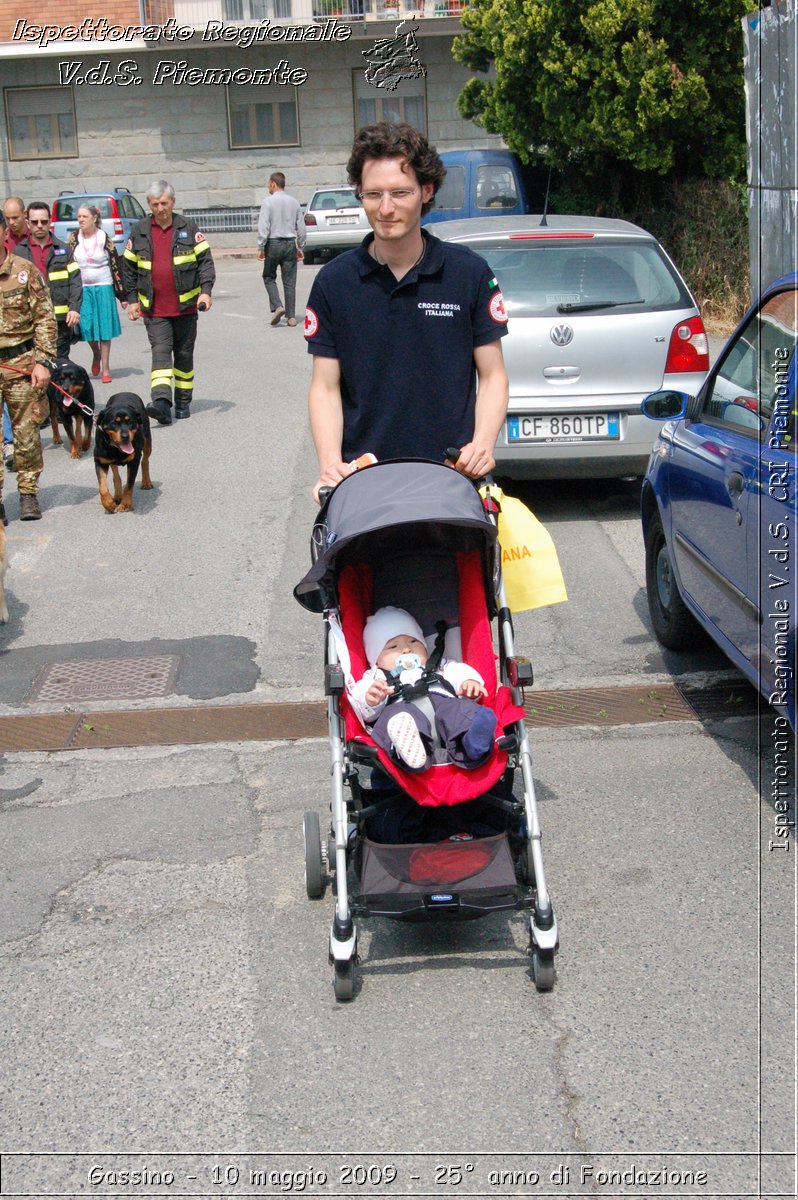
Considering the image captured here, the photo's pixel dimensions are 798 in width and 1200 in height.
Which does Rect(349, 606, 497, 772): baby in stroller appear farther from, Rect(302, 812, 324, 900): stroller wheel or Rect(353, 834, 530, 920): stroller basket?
Rect(302, 812, 324, 900): stroller wheel

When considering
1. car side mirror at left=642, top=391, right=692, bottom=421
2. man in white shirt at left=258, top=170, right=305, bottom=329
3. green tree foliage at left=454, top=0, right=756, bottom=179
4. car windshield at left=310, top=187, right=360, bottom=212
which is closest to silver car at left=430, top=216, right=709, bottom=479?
car side mirror at left=642, top=391, right=692, bottom=421

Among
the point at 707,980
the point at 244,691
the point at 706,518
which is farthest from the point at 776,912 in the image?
the point at 244,691

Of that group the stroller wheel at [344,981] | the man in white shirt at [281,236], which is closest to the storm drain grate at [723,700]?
the stroller wheel at [344,981]

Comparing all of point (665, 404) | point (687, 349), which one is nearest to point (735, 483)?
point (665, 404)

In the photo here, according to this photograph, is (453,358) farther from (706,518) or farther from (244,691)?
(244,691)

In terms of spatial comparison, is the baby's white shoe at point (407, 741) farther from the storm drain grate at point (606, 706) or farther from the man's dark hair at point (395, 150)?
the storm drain grate at point (606, 706)

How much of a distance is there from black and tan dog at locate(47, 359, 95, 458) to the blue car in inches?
257

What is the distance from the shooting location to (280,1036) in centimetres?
369

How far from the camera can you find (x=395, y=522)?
395 cm

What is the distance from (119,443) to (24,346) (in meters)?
0.99

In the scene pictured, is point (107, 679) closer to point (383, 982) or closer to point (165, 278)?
point (383, 982)

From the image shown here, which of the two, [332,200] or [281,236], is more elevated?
[332,200]

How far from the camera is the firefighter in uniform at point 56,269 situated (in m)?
13.4

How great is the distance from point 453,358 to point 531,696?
2.51 meters
